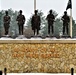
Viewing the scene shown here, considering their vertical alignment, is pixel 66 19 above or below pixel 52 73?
above

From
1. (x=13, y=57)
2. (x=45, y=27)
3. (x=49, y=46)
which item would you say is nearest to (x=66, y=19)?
(x=49, y=46)

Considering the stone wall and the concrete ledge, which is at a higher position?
the concrete ledge

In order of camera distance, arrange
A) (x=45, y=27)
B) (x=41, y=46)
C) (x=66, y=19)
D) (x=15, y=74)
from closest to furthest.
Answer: (x=15, y=74), (x=41, y=46), (x=66, y=19), (x=45, y=27)

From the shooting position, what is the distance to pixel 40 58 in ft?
60.1

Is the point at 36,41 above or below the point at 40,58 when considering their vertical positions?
above

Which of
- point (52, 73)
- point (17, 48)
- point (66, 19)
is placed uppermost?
point (66, 19)

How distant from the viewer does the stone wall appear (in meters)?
18.3

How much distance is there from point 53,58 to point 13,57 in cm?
198

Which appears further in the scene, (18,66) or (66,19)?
(66,19)

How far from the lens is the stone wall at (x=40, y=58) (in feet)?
60.0

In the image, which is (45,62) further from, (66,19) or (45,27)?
(45,27)

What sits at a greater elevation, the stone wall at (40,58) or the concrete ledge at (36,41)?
the concrete ledge at (36,41)

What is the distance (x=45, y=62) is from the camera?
60.1 ft

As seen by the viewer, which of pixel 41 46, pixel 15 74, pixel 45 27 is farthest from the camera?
pixel 45 27
